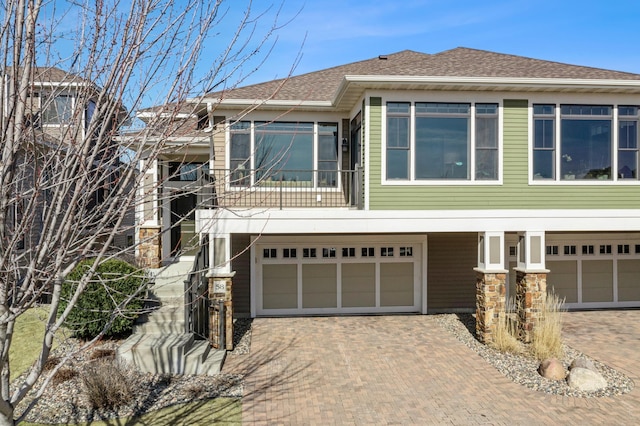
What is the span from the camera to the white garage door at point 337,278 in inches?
481

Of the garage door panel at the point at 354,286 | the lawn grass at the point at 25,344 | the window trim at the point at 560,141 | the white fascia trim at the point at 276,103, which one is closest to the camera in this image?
the lawn grass at the point at 25,344

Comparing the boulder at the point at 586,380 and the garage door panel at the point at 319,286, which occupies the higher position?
the garage door panel at the point at 319,286

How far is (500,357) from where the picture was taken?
868cm

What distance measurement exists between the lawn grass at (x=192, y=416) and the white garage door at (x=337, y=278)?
18.3 feet

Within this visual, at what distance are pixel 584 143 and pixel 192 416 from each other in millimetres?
9732

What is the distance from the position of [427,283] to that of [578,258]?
436 centimetres

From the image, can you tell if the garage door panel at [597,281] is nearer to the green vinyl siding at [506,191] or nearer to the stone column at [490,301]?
the green vinyl siding at [506,191]

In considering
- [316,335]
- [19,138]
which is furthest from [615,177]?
[19,138]

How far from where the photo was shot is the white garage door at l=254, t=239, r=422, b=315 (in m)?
12.2

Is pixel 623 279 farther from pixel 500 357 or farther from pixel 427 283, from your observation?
pixel 500 357

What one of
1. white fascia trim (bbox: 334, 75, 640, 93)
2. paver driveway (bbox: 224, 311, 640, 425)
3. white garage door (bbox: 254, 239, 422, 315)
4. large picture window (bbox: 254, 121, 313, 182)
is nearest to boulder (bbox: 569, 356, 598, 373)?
paver driveway (bbox: 224, 311, 640, 425)

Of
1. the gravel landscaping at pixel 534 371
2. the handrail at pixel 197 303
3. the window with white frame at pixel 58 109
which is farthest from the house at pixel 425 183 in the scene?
the window with white frame at pixel 58 109

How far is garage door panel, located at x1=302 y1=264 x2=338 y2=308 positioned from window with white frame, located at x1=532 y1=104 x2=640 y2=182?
5509mm

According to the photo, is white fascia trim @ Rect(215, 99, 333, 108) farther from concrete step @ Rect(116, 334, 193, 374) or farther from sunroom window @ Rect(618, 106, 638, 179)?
sunroom window @ Rect(618, 106, 638, 179)
